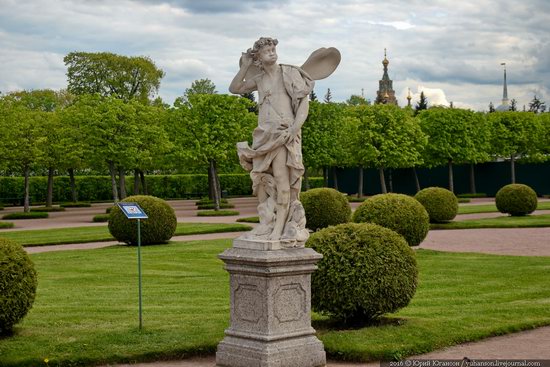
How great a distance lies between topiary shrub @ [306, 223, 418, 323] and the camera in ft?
36.0

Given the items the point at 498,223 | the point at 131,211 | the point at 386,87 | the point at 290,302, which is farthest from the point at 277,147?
the point at 386,87

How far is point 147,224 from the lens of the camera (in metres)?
24.9

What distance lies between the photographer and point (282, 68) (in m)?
9.85

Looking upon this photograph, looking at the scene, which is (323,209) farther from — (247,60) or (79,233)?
(247,60)

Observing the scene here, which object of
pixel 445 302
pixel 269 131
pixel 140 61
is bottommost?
pixel 445 302

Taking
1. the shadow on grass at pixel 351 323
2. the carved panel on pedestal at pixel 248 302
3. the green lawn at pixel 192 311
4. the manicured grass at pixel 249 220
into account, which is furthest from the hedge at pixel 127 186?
the carved panel on pedestal at pixel 248 302

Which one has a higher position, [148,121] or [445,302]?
[148,121]

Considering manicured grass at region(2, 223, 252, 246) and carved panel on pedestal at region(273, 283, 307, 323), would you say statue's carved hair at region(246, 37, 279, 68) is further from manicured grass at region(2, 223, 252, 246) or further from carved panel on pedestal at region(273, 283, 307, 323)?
manicured grass at region(2, 223, 252, 246)

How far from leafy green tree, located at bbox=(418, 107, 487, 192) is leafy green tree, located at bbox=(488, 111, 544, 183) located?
2.78m

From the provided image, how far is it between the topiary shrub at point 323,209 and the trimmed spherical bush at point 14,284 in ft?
57.1

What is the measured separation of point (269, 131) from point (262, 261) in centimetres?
157

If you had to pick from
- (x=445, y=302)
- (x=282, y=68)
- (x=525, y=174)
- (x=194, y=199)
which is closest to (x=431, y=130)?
(x=525, y=174)

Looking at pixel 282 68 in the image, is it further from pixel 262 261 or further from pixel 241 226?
pixel 241 226

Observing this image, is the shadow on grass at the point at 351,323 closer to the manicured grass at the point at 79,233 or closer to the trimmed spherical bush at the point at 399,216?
the trimmed spherical bush at the point at 399,216
